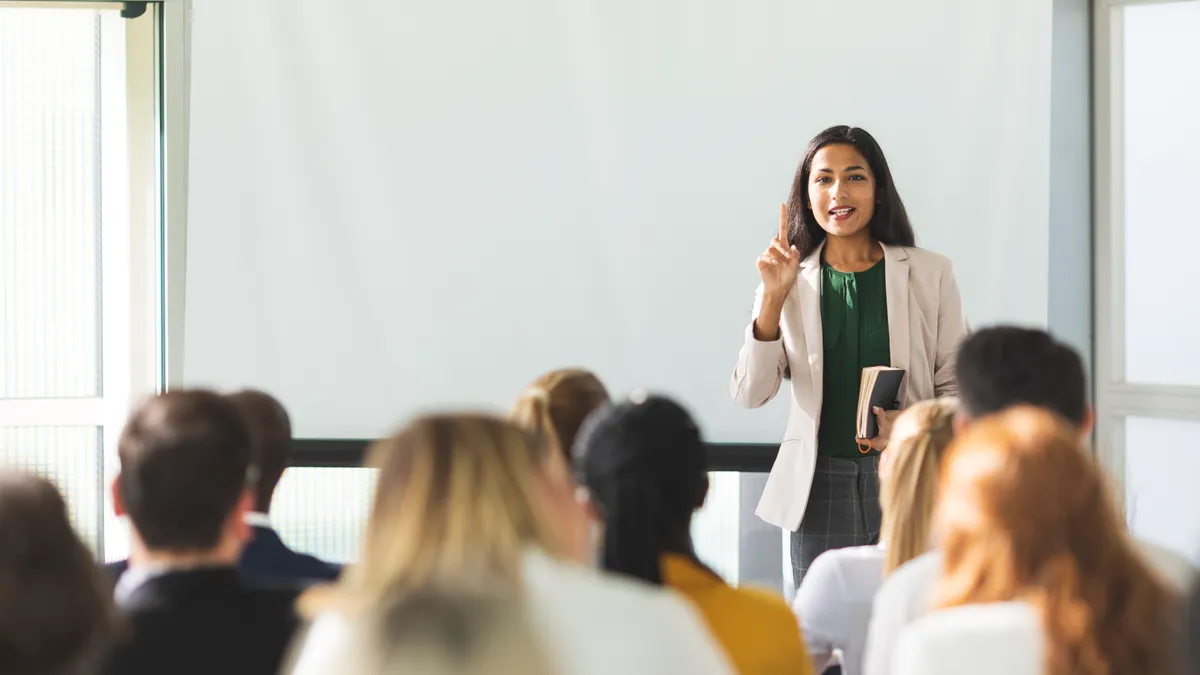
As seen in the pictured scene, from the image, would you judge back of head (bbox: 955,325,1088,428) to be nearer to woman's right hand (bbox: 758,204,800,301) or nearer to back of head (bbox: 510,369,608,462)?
back of head (bbox: 510,369,608,462)

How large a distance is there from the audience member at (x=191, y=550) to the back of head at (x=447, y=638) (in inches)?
11.7

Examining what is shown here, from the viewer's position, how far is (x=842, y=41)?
3.64m

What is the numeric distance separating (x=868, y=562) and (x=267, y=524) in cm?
99

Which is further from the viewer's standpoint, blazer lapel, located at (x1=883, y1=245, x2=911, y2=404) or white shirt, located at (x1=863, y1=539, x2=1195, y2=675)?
blazer lapel, located at (x1=883, y1=245, x2=911, y2=404)

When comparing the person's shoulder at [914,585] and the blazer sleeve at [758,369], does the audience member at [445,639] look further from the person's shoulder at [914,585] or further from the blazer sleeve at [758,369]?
the blazer sleeve at [758,369]

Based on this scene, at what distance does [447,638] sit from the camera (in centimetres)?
101

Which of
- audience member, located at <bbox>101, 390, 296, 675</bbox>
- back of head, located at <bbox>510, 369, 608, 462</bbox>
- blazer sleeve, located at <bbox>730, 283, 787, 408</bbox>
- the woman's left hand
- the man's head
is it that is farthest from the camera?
blazer sleeve, located at <bbox>730, 283, 787, 408</bbox>

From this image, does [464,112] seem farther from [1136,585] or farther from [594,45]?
[1136,585]

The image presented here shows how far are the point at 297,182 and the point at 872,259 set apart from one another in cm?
186

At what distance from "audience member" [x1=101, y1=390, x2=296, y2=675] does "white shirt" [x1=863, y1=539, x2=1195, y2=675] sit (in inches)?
28.3

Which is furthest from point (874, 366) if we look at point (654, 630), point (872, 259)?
point (654, 630)

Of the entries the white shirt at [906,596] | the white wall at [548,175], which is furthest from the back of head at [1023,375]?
the white wall at [548,175]

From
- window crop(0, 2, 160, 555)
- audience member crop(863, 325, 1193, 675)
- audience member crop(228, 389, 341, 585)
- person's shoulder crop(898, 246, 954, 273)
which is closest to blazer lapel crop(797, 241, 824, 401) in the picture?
Answer: person's shoulder crop(898, 246, 954, 273)

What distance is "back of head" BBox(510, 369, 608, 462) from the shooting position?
6.04 ft
